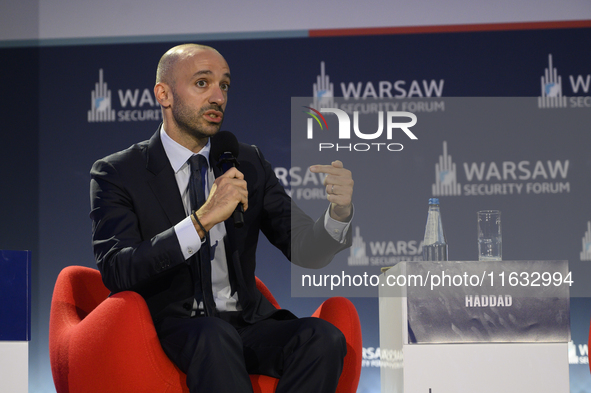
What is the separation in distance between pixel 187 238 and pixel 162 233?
84mm

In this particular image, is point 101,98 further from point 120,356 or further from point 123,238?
point 120,356

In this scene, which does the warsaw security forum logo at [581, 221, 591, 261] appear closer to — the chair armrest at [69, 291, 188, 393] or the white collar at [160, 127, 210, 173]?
the white collar at [160, 127, 210, 173]

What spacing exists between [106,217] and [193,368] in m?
0.60

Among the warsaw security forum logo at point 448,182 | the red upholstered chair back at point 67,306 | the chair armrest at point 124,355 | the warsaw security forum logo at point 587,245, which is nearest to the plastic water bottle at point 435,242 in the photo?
the chair armrest at point 124,355

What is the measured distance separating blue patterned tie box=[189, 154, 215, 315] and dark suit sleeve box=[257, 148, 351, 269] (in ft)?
0.96

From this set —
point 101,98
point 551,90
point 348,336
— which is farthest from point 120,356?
point 551,90

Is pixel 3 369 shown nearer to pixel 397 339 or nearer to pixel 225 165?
pixel 225 165

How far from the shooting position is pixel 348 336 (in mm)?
2006

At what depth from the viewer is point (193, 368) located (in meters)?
1.64

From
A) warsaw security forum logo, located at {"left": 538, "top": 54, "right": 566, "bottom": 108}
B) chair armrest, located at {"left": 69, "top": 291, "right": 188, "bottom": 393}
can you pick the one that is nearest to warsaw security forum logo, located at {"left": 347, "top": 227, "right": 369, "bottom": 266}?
chair armrest, located at {"left": 69, "top": 291, "right": 188, "bottom": 393}

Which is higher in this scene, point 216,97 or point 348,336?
point 216,97

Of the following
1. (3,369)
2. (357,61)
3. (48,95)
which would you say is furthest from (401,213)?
(48,95)

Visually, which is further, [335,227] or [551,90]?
[551,90]

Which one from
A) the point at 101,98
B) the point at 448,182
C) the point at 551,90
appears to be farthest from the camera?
the point at 101,98
